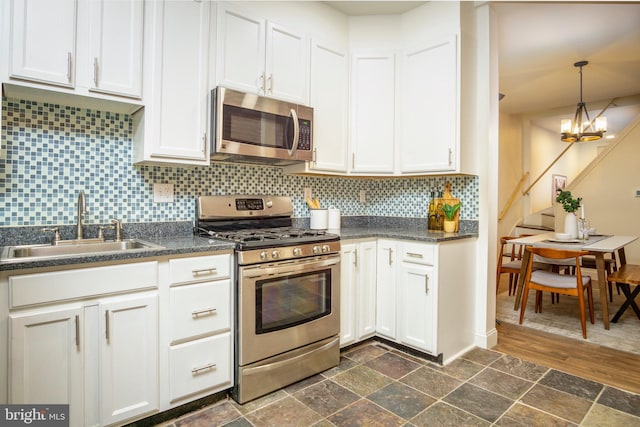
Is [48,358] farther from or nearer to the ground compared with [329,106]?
nearer to the ground

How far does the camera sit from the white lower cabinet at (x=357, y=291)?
8.34 ft

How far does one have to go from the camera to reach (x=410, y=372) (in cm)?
233

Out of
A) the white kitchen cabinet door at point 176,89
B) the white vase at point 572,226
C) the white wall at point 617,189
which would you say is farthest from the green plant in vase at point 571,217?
the white kitchen cabinet door at point 176,89

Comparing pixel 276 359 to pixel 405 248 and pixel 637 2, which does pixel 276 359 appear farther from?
pixel 637 2

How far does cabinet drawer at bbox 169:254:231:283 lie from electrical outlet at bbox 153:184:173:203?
63cm

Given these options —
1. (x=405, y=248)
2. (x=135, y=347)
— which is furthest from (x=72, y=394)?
(x=405, y=248)

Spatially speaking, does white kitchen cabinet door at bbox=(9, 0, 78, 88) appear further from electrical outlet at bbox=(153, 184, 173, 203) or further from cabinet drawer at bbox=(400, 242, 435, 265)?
cabinet drawer at bbox=(400, 242, 435, 265)

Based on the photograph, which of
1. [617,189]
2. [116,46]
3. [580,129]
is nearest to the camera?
[116,46]

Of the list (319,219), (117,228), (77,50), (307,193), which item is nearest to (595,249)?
(319,219)

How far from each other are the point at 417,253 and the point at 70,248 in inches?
80.8

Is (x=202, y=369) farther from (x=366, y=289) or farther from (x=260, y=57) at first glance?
(x=260, y=57)

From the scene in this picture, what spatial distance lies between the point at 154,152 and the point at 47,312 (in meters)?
0.92

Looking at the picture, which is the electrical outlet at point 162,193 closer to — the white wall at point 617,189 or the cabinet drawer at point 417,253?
the cabinet drawer at point 417,253

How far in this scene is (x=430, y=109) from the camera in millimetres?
2734
